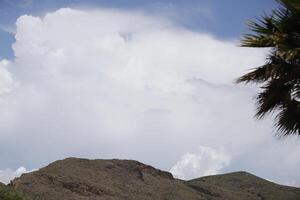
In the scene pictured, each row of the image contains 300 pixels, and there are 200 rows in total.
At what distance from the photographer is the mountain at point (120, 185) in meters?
49.4

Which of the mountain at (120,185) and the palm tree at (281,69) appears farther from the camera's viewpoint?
the mountain at (120,185)

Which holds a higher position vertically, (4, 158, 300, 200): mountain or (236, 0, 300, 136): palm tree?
(4, 158, 300, 200): mountain

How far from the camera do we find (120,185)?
57.4 metres

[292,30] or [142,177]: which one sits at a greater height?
[142,177]

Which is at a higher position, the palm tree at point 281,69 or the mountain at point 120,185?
the mountain at point 120,185

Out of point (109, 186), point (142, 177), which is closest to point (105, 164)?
point (142, 177)

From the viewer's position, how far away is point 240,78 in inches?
475

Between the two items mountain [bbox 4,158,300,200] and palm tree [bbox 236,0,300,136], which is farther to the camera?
mountain [bbox 4,158,300,200]

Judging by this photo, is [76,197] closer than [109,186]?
Yes

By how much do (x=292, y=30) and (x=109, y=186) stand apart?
45658mm

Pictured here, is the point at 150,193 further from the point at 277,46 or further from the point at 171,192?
the point at 277,46

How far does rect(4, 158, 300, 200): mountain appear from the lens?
162 ft

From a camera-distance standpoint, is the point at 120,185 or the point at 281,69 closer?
the point at 281,69

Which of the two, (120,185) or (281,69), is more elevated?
(120,185)
